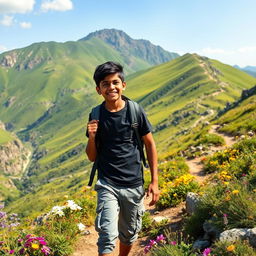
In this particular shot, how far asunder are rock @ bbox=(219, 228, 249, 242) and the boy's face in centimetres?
310

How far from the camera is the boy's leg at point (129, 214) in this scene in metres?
5.75

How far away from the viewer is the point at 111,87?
5734 millimetres

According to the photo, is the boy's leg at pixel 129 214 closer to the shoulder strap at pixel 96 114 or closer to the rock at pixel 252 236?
the shoulder strap at pixel 96 114

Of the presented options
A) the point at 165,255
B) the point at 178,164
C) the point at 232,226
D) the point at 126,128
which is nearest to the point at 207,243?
the point at 232,226

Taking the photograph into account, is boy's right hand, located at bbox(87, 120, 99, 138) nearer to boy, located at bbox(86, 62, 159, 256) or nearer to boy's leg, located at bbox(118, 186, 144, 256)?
boy, located at bbox(86, 62, 159, 256)

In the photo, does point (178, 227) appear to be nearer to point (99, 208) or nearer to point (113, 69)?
point (99, 208)

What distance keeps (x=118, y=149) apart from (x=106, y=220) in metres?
1.31

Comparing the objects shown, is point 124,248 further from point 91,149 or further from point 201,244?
point 91,149

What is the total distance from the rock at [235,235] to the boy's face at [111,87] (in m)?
3.10

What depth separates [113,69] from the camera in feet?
18.9

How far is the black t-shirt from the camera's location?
5.67 metres

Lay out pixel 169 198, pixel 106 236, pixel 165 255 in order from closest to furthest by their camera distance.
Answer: pixel 165 255
pixel 106 236
pixel 169 198

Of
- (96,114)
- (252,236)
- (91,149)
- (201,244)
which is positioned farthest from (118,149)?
(252,236)

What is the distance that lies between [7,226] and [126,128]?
3413mm
